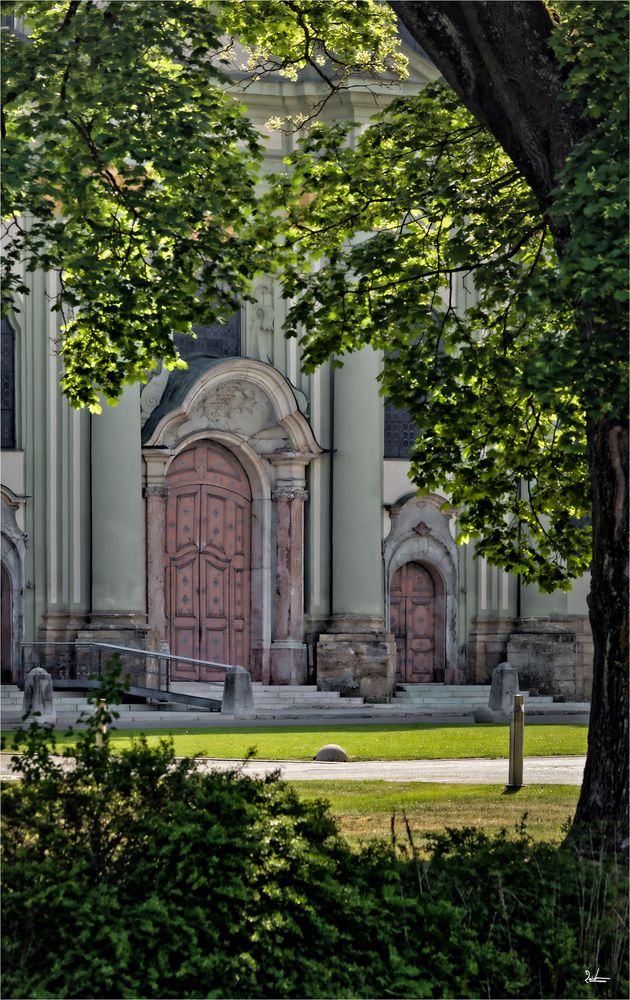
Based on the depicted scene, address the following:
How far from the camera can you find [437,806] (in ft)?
46.3

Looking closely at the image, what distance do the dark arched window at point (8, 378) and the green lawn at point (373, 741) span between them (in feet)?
25.2

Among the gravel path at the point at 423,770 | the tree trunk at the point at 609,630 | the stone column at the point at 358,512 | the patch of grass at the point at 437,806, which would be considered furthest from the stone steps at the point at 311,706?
the tree trunk at the point at 609,630

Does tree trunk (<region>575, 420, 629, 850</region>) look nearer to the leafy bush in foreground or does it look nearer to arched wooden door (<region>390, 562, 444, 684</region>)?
the leafy bush in foreground

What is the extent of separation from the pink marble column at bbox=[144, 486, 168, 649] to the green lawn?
5273 mm

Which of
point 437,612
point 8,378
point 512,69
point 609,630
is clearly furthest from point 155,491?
point 609,630

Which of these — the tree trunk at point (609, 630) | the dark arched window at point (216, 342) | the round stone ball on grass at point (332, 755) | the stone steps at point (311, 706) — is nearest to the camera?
the tree trunk at point (609, 630)

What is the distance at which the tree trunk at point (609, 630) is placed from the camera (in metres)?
11.2

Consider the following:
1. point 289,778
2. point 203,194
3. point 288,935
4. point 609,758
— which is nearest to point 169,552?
point 289,778

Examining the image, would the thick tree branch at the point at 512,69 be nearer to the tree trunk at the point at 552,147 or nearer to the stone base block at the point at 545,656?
the tree trunk at the point at 552,147

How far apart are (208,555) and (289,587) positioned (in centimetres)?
161

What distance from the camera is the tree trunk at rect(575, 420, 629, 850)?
11.2m

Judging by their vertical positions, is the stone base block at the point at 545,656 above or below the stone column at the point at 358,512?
below

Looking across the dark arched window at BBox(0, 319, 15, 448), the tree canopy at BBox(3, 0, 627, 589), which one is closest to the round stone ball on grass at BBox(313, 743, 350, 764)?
the tree canopy at BBox(3, 0, 627, 589)

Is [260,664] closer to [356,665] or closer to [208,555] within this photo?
[356,665]
